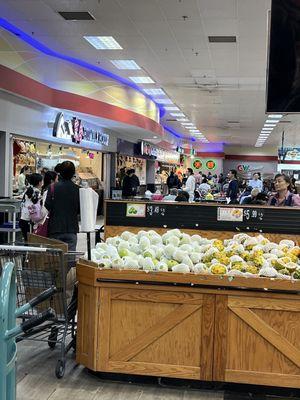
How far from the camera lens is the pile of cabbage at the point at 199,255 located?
4.05 meters

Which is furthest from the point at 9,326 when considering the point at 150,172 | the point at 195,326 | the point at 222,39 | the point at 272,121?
the point at 150,172

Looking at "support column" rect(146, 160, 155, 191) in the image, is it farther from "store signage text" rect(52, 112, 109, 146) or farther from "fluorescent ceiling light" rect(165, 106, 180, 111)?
"store signage text" rect(52, 112, 109, 146)

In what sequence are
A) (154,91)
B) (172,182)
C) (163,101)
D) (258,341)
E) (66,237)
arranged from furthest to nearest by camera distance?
(172,182) → (163,101) → (154,91) → (66,237) → (258,341)

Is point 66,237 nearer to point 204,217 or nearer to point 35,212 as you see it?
point 204,217

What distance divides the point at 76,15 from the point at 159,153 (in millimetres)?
18860

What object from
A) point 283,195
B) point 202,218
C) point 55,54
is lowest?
point 202,218

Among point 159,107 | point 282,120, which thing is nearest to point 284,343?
point 159,107

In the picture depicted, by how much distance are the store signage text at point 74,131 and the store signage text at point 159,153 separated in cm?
661

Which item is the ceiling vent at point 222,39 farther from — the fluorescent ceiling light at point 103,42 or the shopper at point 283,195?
the shopper at point 283,195

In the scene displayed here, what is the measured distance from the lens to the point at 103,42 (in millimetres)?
10617

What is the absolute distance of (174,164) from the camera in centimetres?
3381

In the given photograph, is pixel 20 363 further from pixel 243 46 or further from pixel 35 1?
pixel 243 46

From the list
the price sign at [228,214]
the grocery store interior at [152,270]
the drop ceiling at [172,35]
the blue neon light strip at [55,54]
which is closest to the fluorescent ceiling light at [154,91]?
the blue neon light strip at [55,54]

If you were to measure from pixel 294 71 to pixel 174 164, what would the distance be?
29.9m
